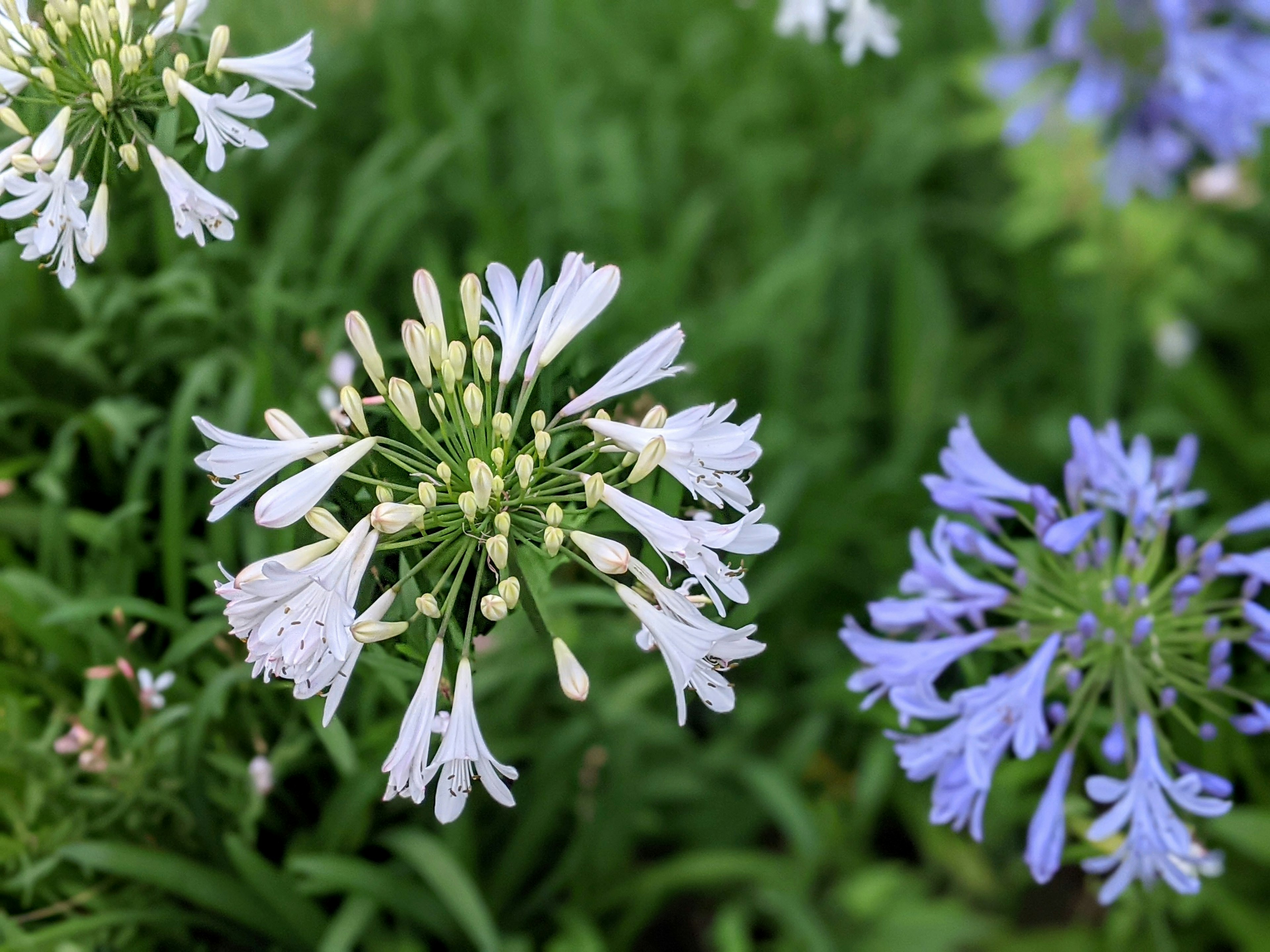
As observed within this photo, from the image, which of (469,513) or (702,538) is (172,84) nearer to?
(469,513)

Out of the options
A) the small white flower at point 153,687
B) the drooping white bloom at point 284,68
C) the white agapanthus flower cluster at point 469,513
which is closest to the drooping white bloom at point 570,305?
the white agapanthus flower cluster at point 469,513

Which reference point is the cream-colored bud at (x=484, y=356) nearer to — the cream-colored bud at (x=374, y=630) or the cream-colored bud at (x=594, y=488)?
the cream-colored bud at (x=594, y=488)

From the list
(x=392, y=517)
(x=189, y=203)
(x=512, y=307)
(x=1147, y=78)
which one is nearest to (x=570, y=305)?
(x=512, y=307)

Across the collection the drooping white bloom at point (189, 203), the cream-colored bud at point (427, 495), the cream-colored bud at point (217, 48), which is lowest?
the cream-colored bud at point (427, 495)

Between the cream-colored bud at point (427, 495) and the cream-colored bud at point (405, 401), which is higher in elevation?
the cream-colored bud at point (405, 401)

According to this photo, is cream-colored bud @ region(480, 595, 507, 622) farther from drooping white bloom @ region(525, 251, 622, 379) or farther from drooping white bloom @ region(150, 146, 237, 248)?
drooping white bloom @ region(150, 146, 237, 248)

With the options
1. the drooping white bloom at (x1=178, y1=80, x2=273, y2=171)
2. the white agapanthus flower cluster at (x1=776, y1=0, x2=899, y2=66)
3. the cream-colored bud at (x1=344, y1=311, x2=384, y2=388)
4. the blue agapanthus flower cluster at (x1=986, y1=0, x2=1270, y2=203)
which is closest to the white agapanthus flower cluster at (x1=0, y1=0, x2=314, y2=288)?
the drooping white bloom at (x1=178, y1=80, x2=273, y2=171)
